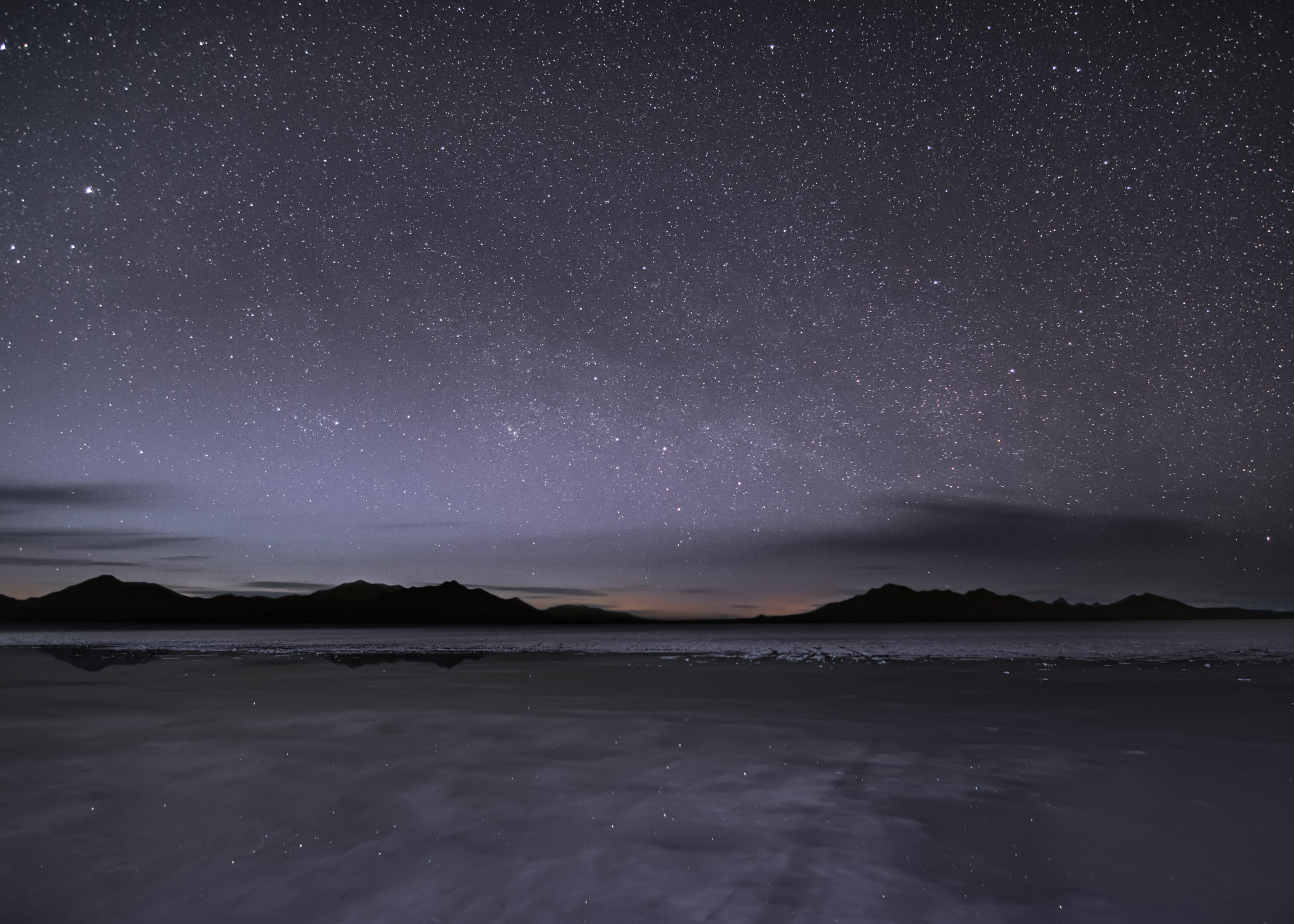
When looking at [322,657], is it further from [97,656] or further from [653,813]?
[653,813]

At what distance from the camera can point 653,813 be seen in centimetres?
731

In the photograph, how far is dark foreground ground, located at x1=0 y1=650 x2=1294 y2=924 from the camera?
16.8 feet

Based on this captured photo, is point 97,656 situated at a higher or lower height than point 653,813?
lower

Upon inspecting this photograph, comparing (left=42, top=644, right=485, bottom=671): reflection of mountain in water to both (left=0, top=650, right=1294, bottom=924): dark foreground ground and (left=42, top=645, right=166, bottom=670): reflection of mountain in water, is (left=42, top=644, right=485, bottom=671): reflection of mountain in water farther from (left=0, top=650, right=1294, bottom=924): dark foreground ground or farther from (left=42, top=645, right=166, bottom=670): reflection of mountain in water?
(left=0, top=650, right=1294, bottom=924): dark foreground ground

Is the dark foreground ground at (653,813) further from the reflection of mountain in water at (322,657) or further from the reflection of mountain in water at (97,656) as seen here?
the reflection of mountain in water at (97,656)

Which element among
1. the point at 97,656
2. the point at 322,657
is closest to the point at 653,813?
the point at 322,657

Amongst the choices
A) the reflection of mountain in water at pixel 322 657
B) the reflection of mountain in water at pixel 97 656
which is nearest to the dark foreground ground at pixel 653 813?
the reflection of mountain in water at pixel 322 657

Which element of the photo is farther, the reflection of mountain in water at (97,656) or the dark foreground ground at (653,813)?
the reflection of mountain in water at (97,656)

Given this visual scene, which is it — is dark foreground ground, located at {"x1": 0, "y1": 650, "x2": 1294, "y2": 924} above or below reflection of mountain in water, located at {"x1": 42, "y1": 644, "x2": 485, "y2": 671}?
above

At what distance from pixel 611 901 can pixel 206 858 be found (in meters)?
3.57

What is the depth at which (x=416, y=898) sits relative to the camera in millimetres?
5141

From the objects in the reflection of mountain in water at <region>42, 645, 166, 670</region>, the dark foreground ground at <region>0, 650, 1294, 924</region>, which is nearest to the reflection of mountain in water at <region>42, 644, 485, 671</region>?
the reflection of mountain in water at <region>42, 645, 166, 670</region>

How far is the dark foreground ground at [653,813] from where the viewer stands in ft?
16.8

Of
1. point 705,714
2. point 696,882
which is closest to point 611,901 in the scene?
point 696,882
